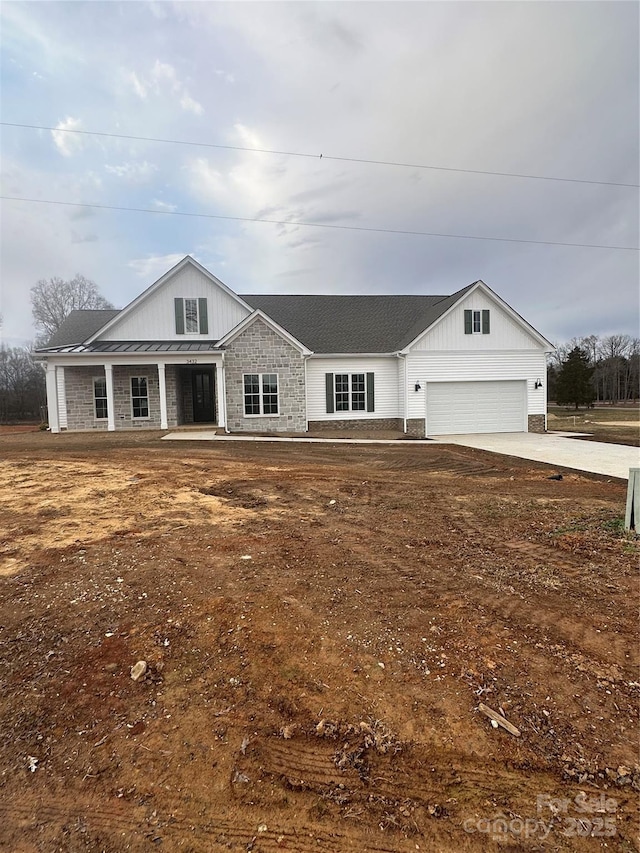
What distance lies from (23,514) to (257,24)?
15.0 metres

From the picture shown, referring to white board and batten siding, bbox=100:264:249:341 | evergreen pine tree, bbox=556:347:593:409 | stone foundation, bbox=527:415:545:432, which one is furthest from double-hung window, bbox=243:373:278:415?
evergreen pine tree, bbox=556:347:593:409

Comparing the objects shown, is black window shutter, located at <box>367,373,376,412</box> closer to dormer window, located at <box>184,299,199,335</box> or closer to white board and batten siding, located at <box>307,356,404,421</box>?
white board and batten siding, located at <box>307,356,404,421</box>

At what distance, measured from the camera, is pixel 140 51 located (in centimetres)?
1447

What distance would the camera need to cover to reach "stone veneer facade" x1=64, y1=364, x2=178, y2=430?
19.1 metres

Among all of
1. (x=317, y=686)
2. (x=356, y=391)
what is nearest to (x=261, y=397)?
(x=356, y=391)

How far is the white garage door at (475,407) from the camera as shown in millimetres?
18984

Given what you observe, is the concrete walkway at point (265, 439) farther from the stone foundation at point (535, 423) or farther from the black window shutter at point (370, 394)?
the stone foundation at point (535, 423)

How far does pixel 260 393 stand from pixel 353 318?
6815 millimetres

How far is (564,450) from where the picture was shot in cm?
1303

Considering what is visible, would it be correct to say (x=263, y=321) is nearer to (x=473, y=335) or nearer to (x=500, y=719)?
(x=473, y=335)

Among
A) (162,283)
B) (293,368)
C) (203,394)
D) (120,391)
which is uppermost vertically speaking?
(162,283)

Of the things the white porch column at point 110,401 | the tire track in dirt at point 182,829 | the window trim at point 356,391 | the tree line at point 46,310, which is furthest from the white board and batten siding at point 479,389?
the tree line at point 46,310

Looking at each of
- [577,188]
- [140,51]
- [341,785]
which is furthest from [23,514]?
[577,188]

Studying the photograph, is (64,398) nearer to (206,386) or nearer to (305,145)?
(206,386)
